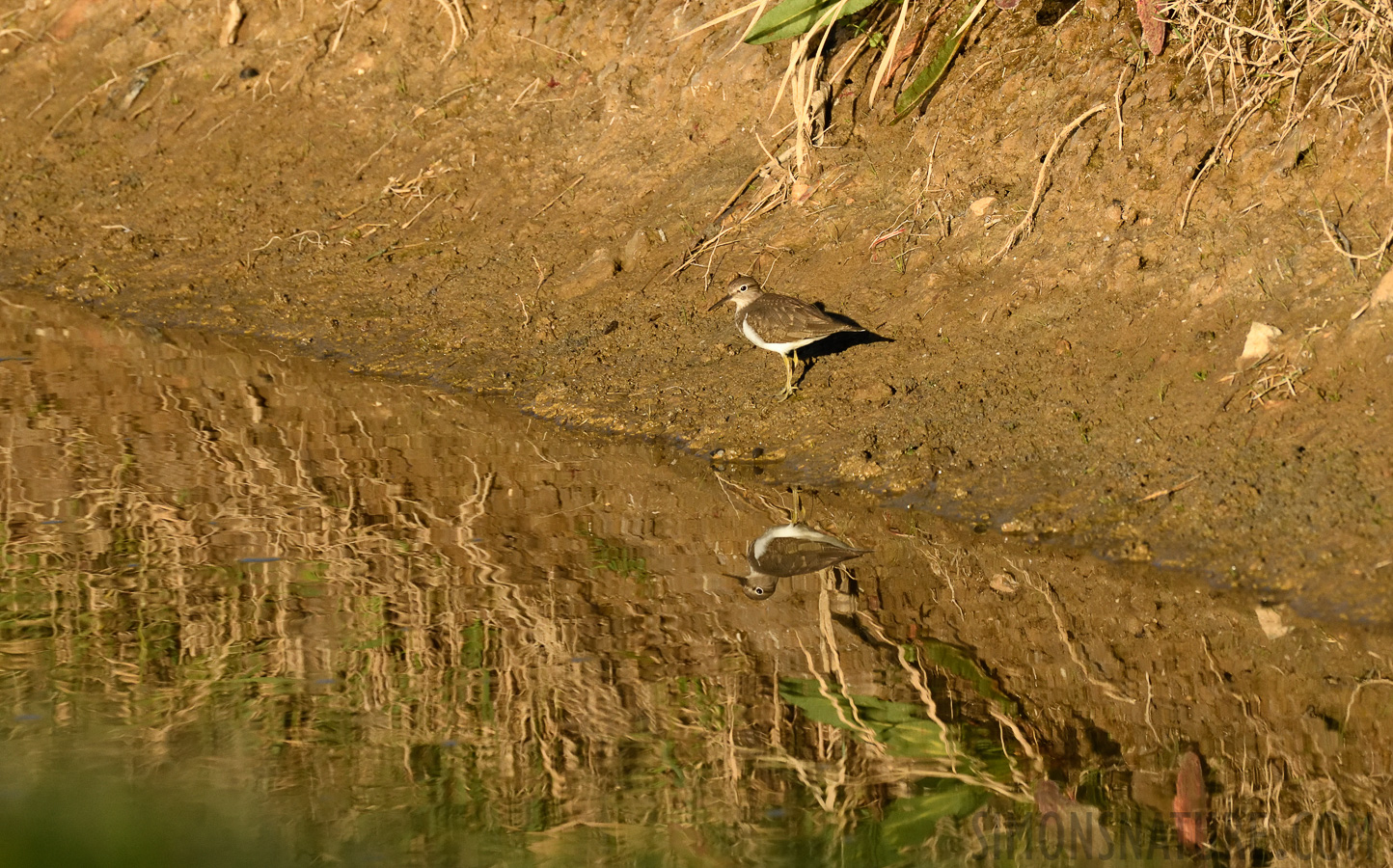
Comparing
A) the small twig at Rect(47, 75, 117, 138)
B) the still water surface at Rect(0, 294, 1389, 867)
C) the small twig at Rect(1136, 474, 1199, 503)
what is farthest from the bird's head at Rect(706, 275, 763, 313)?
the small twig at Rect(47, 75, 117, 138)

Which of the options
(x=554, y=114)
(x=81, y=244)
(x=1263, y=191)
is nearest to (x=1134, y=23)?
(x=1263, y=191)

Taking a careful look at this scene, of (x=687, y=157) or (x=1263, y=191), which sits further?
(x=687, y=157)

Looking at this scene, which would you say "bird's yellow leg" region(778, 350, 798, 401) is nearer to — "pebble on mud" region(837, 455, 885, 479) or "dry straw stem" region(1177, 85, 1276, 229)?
"pebble on mud" region(837, 455, 885, 479)

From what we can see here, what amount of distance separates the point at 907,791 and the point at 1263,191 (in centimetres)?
421

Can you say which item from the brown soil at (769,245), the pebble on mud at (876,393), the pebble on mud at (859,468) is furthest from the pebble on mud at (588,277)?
the pebble on mud at (859,468)

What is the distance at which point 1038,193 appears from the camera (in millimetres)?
7902

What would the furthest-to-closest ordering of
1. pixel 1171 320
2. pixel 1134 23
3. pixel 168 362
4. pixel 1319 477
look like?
pixel 168 362 → pixel 1134 23 → pixel 1171 320 → pixel 1319 477

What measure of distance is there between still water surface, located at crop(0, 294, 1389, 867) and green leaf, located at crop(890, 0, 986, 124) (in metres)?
3.04

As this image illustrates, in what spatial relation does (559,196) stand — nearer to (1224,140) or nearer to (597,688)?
(1224,140)

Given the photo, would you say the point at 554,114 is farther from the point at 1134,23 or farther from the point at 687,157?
the point at 1134,23

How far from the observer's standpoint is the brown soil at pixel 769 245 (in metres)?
6.29

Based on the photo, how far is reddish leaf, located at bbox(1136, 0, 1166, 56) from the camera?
7.88 metres

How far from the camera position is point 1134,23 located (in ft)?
27.2

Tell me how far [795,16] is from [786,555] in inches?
155
